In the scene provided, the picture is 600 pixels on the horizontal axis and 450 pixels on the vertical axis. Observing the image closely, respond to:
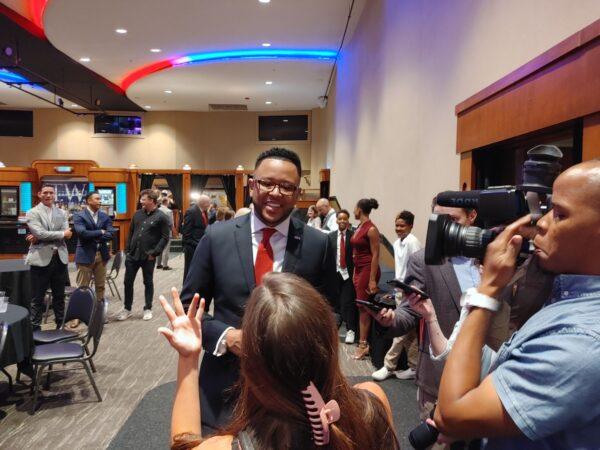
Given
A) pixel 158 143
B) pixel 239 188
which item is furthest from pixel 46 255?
pixel 158 143

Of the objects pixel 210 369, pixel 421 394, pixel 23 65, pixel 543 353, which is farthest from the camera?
pixel 23 65

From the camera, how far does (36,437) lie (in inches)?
118

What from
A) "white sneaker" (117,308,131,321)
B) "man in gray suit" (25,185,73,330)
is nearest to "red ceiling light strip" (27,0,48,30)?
"man in gray suit" (25,185,73,330)

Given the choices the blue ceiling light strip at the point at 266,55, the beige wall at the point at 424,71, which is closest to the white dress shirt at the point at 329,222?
the beige wall at the point at 424,71

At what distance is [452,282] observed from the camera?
6.09ft

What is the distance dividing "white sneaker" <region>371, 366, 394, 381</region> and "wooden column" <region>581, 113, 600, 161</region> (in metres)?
2.70

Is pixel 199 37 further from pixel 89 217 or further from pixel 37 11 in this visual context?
pixel 89 217

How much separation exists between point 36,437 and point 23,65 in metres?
8.95

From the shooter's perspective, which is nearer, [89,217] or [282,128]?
[89,217]

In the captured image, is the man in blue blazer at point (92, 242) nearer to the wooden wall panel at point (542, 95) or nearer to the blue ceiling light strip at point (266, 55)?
the wooden wall panel at point (542, 95)

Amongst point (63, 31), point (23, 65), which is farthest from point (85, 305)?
point (23, 65)

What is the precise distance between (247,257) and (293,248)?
17 cm

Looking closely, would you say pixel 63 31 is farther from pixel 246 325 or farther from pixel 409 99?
pixel 246 325

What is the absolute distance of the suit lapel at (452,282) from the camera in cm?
183
